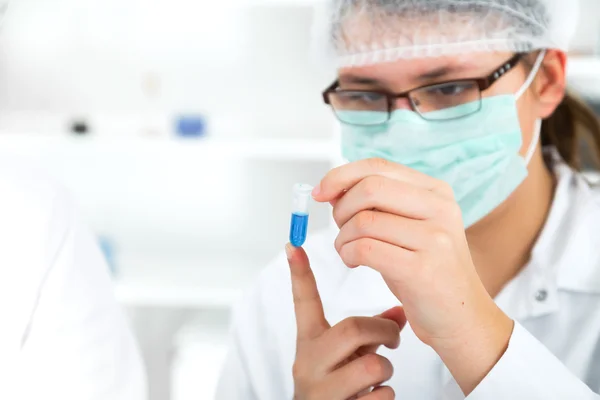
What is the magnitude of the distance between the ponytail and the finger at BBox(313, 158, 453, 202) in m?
0.63

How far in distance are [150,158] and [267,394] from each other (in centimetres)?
150

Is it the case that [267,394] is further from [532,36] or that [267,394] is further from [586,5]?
[586,5]

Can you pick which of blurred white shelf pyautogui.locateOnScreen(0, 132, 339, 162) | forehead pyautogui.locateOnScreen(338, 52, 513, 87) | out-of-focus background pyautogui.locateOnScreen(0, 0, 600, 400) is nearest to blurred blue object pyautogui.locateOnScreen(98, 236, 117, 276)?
out-of-focus background pyautogui.locateOnScreen(0, 0, 600, 400)

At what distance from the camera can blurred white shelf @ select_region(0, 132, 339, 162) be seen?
212cm

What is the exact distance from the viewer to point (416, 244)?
0.68 m

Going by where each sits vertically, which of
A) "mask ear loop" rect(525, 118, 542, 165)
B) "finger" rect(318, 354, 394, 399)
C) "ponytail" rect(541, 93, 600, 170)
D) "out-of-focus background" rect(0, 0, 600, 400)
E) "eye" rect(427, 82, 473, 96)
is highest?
"eye" rect(427, 82, 473, 96)

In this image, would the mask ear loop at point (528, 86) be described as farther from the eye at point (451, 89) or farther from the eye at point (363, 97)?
the eye at point (363, 97)

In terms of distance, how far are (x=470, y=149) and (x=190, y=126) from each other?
1358mm

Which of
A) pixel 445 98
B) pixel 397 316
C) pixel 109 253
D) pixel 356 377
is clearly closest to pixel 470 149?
pixel 445 98

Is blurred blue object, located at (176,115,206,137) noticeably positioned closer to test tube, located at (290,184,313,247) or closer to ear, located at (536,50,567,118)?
ear, located at (536,50,567,118)

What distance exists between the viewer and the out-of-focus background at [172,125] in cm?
236

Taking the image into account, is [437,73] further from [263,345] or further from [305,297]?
[263,345]

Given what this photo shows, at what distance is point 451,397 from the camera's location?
87 centimetres

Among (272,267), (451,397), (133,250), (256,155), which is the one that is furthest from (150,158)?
(451,397)
